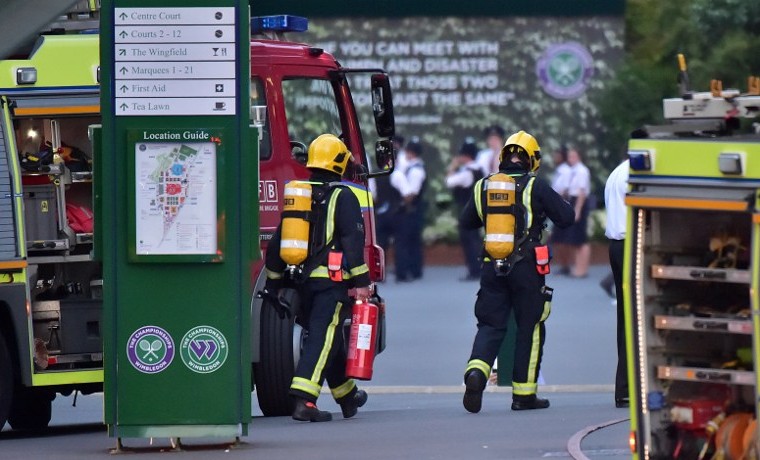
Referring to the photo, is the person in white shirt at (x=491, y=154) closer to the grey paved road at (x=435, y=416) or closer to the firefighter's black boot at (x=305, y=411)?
the grey paved road at (x=435, y=416)

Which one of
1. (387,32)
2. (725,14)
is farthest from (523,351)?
(387,32)

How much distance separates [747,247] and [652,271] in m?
0.42

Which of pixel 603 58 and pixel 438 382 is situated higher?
pixel 603 58

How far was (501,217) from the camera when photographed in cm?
1184

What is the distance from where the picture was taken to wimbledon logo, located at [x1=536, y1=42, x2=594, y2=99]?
28.8 m

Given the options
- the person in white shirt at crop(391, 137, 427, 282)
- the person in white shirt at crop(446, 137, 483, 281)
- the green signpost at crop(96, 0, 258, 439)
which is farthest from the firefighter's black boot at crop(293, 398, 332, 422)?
the person in white shirt at crop(391, 137, 427, 282)

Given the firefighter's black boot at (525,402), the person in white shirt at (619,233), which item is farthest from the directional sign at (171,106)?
the firefighter's black boot at (525,402)

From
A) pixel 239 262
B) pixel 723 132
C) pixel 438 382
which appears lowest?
pixel 438 382

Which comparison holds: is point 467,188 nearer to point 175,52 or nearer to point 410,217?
point 410,217

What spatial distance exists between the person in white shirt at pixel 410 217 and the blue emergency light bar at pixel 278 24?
39.6ft

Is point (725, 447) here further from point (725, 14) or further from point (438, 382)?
point (725, 14)

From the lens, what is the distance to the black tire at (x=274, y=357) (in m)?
12.2

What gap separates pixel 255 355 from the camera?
12148 millimetres

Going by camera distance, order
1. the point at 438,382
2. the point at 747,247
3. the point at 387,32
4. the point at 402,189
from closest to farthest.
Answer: the point at 747,247, the point at 438,382, the point at 402,189, the point at 387,32
